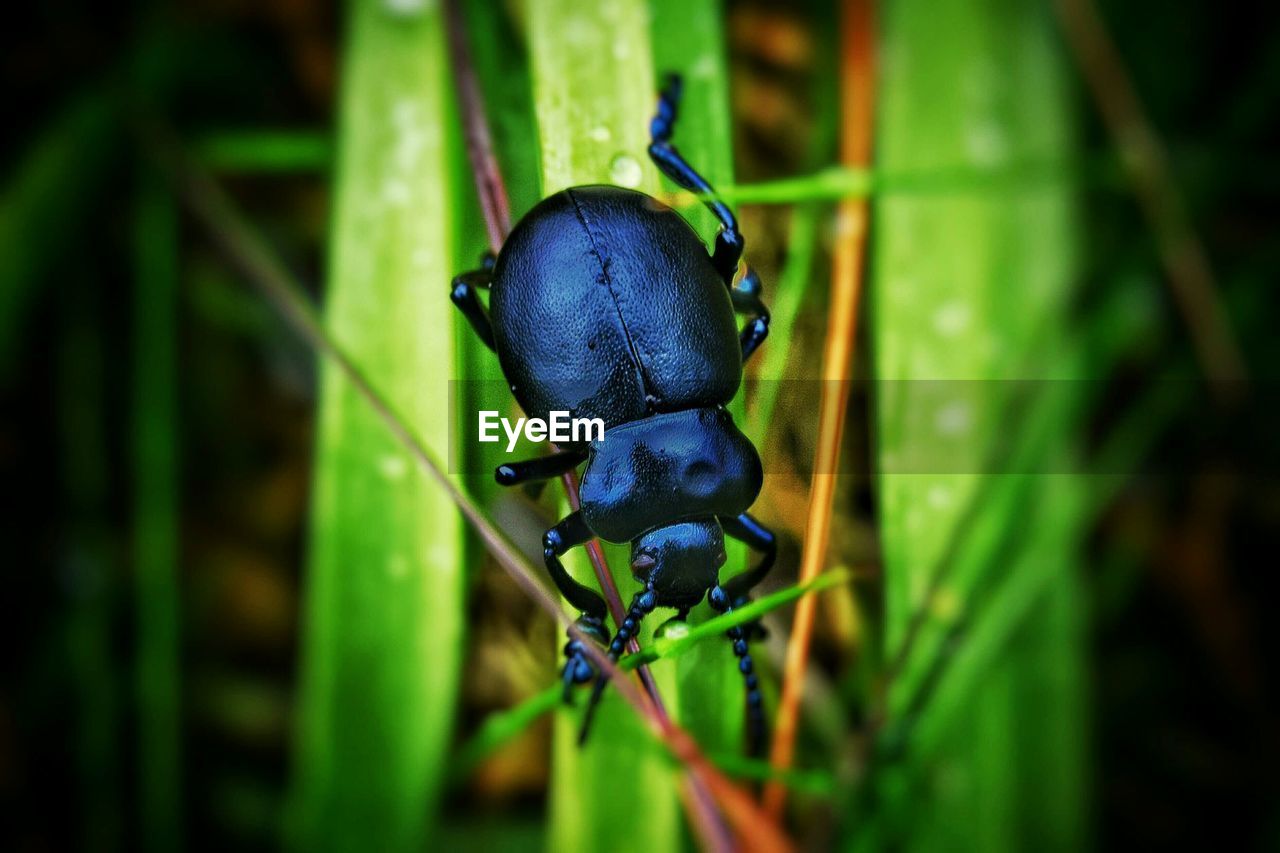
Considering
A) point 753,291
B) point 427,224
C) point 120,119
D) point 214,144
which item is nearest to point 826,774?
point 753,291

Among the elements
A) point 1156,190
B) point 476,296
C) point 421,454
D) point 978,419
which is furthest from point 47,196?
point 1156,190

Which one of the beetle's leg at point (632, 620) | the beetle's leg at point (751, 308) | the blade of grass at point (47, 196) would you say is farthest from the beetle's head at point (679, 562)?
the blade of grass at point (47, 196)

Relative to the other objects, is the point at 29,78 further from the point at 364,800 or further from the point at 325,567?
the point at 364,800

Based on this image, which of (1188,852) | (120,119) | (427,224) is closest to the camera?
(427,224)

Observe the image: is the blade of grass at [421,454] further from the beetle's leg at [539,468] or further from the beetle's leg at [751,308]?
the beetle's leg at [751,308]

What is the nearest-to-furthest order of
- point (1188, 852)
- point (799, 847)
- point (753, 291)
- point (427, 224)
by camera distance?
1. point (753, 291)
2. point (427, 224)
3. point (799, 847)
4. point (1188, 852)
